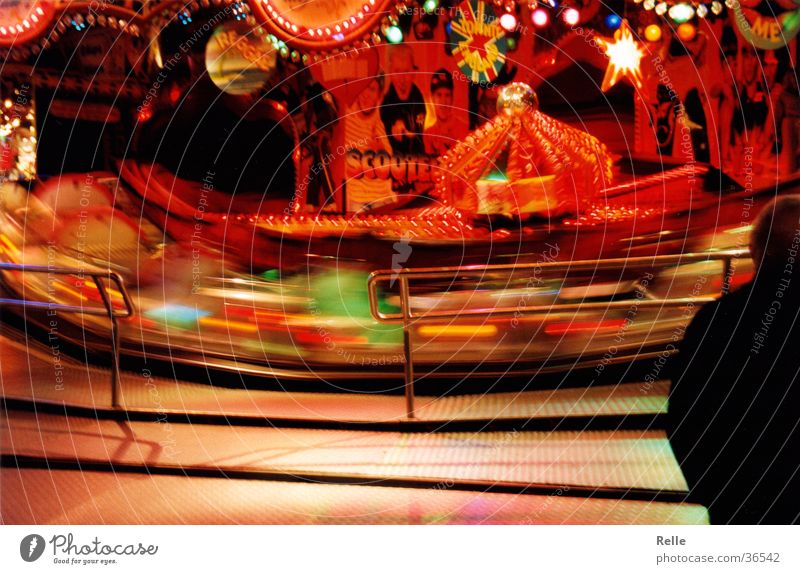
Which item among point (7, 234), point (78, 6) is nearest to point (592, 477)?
point (7, 234)

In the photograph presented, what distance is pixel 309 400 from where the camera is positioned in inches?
56.9

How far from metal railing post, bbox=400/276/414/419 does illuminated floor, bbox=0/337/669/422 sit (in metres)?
0.02

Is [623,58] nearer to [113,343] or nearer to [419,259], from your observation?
[419,259]

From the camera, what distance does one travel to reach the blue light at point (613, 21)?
4.54ft

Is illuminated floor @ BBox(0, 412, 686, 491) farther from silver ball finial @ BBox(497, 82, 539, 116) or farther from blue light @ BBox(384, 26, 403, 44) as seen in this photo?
blue light @ BBox(384, 26, 403, 44)

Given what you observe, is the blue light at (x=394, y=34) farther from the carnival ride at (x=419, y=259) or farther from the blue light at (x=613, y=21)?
the blue light at (x=613, y=21)

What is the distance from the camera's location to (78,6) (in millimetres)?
1392

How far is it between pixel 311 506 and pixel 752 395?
874mm

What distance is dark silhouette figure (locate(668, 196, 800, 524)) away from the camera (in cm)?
141

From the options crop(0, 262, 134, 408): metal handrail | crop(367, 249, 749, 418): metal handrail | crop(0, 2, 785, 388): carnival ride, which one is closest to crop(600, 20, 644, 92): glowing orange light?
crop(0, 2, 785, 388): carnival ride

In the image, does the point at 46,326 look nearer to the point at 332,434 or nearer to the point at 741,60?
the point at 332,434

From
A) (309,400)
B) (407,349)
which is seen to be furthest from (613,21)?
(309,400)

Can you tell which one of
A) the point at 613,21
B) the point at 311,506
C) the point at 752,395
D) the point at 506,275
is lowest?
the point at 311,506

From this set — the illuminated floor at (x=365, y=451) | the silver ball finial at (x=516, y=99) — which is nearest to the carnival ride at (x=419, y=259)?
the silver ball finial at (x=516, y=99)
